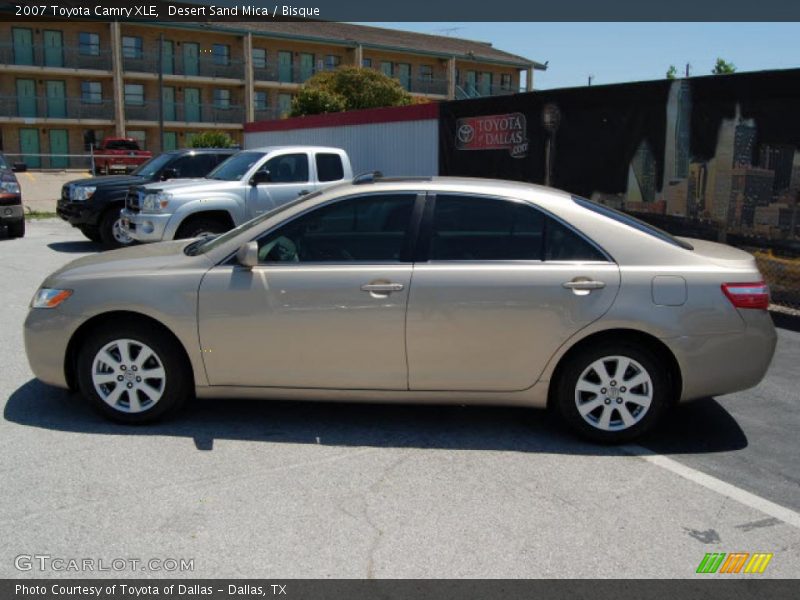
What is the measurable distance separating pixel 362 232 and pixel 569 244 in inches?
51.5

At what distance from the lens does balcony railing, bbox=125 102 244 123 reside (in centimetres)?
4753

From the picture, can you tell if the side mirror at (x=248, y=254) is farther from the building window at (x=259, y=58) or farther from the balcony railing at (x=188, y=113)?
the building window at (x=259, y=58)

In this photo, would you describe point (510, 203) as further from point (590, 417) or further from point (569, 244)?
point (590, 417)

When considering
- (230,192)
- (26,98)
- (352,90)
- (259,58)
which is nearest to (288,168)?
(230,192)

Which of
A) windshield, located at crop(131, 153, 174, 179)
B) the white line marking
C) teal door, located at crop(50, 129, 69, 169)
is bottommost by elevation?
the white line marking

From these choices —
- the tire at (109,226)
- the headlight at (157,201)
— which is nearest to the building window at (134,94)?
the tire at (109,226)

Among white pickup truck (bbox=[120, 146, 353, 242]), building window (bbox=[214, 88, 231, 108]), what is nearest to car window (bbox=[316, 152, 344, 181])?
white pickup truck (bbox=[120, 146, 353, 242])

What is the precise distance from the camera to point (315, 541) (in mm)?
3490

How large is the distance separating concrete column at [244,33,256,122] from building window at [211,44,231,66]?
1.35m

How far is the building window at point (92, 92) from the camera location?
152ft

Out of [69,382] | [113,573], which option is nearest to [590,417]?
[113,573]

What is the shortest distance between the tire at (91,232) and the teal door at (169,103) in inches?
1441

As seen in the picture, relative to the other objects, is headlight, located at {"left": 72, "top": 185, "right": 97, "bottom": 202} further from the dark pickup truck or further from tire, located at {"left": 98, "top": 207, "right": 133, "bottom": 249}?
tire, located at {"left": 98, "top": 207, "right": 133, "bottom": 249}

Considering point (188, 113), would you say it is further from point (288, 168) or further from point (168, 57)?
point (288, 168)
